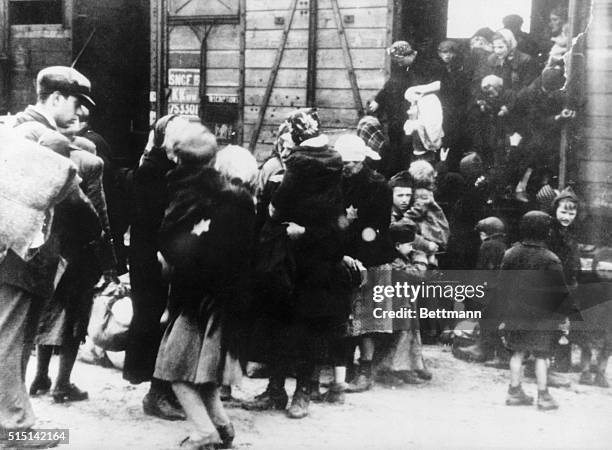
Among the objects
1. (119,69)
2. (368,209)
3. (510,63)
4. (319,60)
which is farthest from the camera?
(119,69)

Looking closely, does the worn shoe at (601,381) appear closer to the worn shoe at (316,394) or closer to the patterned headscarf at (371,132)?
the worn shoe at (316,394)

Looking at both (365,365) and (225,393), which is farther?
(365,365)

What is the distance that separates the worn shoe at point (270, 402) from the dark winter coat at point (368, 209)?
3.08ft

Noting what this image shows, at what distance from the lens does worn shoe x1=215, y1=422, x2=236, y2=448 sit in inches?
135

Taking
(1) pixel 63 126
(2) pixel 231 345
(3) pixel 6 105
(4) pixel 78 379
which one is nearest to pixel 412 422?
(2) pixel 231 345

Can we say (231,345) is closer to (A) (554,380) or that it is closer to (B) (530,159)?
(A) (554,380)

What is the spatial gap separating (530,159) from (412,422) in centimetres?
240

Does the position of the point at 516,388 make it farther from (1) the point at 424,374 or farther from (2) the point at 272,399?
(2) the point at 272,399

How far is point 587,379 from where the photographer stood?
4.60 m

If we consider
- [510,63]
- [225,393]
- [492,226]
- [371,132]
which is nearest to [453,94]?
[510,63]

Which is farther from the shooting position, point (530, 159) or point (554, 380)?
point (530, 159)

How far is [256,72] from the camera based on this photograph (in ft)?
21.1

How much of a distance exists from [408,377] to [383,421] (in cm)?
78

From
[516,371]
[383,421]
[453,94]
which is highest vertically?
[453,94]
